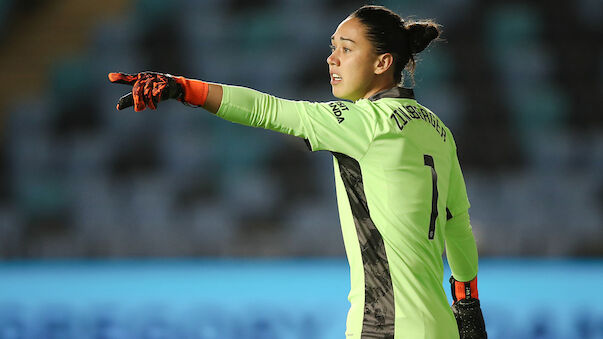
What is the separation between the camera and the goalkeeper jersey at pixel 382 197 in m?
1.54

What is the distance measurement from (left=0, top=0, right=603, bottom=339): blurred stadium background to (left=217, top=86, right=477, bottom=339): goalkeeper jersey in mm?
7000

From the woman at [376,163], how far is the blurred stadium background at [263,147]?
6.97m

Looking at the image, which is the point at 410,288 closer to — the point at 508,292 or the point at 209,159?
the point at 508,292

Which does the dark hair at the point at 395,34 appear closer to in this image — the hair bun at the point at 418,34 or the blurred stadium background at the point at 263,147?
the hair bun at the point at 418,34

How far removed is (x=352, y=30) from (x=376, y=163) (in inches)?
15.0

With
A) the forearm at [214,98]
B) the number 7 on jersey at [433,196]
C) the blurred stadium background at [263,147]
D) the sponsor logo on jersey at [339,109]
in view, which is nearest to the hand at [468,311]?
the number 7 on jersey at [433,196]

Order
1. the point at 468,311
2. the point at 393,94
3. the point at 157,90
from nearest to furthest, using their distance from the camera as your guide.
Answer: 1. the point at 157,90
2. the point at 393,94
3. the point at 468,311

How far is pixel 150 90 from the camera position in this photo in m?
1.52

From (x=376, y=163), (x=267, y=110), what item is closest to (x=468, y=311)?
(x=376, y=163)

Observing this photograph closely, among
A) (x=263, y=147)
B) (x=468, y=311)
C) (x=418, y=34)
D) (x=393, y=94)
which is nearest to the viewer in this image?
(x=393, y=94)

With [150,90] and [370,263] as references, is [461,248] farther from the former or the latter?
[150,90]

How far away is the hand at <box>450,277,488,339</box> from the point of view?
6.39 ft

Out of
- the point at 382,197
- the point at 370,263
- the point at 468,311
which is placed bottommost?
the point at 468,311

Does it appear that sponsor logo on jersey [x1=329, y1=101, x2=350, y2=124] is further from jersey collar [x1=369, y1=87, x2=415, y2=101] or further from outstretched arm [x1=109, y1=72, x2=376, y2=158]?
jersey collar [x1=369, y1=87, x2=415, y2=101]
